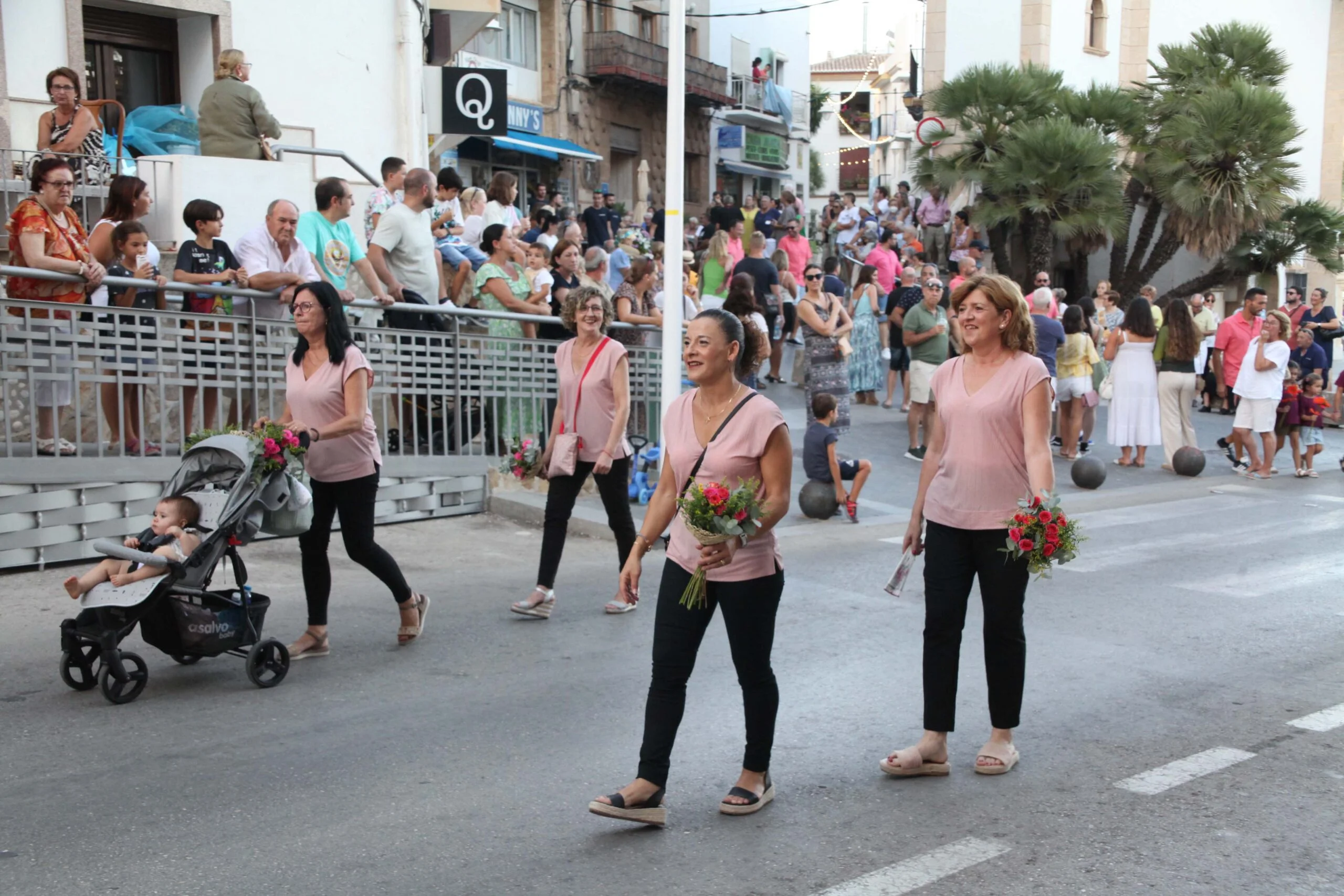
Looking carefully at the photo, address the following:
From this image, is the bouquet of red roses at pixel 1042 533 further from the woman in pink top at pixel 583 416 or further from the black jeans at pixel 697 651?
the woman in pink top at pixel 583 416

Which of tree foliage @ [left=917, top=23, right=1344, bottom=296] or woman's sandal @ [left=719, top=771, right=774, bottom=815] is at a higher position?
tree foliage @ [left=917, top=23, right=1344, bottom=296]

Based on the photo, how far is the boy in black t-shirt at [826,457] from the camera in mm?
11641

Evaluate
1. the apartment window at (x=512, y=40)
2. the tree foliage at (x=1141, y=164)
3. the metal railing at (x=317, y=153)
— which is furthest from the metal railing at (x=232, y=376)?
the apartment window at (x=512, y=40)

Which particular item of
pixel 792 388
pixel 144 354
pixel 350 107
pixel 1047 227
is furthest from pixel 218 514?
pixel 1047 227

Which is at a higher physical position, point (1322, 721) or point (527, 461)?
point (527, 461)

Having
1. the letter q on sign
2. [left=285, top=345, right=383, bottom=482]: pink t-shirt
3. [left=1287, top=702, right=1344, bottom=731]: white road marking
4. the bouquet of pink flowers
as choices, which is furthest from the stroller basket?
the letter q on sign

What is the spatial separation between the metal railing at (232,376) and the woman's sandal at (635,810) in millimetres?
5404

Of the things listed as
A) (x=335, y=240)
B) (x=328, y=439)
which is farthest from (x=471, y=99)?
(x=328, y=439)

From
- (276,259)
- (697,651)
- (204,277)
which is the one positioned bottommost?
(697,651)

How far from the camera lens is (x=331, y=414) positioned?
6.95 meters

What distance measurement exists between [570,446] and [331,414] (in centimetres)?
159

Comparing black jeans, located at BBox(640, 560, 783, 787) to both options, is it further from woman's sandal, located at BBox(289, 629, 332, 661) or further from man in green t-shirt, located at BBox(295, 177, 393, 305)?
man in green t-shirt, located at BBox(295, 177, 393, 305)

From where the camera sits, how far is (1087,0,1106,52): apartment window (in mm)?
33562

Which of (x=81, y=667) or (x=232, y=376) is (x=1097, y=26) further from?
(x=81, y=667)
